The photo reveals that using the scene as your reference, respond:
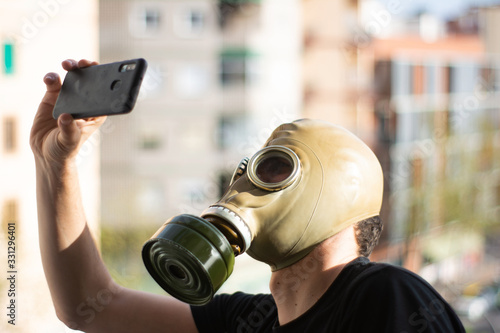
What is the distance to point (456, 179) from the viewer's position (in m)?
17.0

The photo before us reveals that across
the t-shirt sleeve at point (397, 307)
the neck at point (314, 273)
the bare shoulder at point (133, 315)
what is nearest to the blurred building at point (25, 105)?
the bare shoulder at point (133, 315)

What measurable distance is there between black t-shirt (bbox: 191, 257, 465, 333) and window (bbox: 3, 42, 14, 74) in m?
8.62

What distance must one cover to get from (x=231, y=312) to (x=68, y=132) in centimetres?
54

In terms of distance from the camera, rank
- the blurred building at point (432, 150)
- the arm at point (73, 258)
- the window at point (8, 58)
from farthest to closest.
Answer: the blurred building at point (432, 150) → the window at point (8, 58) → the arm at point (73, 258)

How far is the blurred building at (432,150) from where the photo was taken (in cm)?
1677

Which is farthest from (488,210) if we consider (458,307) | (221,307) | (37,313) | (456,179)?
(221,307)

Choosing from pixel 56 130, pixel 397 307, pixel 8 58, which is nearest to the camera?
pixel 397 307

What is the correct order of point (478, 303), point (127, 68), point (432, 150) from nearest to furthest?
point (127, 68) → point (478, 303) → point (432, 150)

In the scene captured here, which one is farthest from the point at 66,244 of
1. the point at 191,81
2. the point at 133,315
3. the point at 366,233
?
the point at 191,81

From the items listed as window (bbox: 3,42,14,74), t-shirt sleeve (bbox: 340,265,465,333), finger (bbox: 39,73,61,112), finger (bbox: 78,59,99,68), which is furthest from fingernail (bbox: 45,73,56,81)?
window (bbox: 3,42,14,74)

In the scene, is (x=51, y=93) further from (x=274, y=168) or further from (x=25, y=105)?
(x=25, y=105)

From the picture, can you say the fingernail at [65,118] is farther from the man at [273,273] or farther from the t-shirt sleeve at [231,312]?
the t-shirt sleeve at [231,312]

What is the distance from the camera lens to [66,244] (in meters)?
1.39

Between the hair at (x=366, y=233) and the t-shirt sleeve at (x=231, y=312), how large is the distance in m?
0.26
